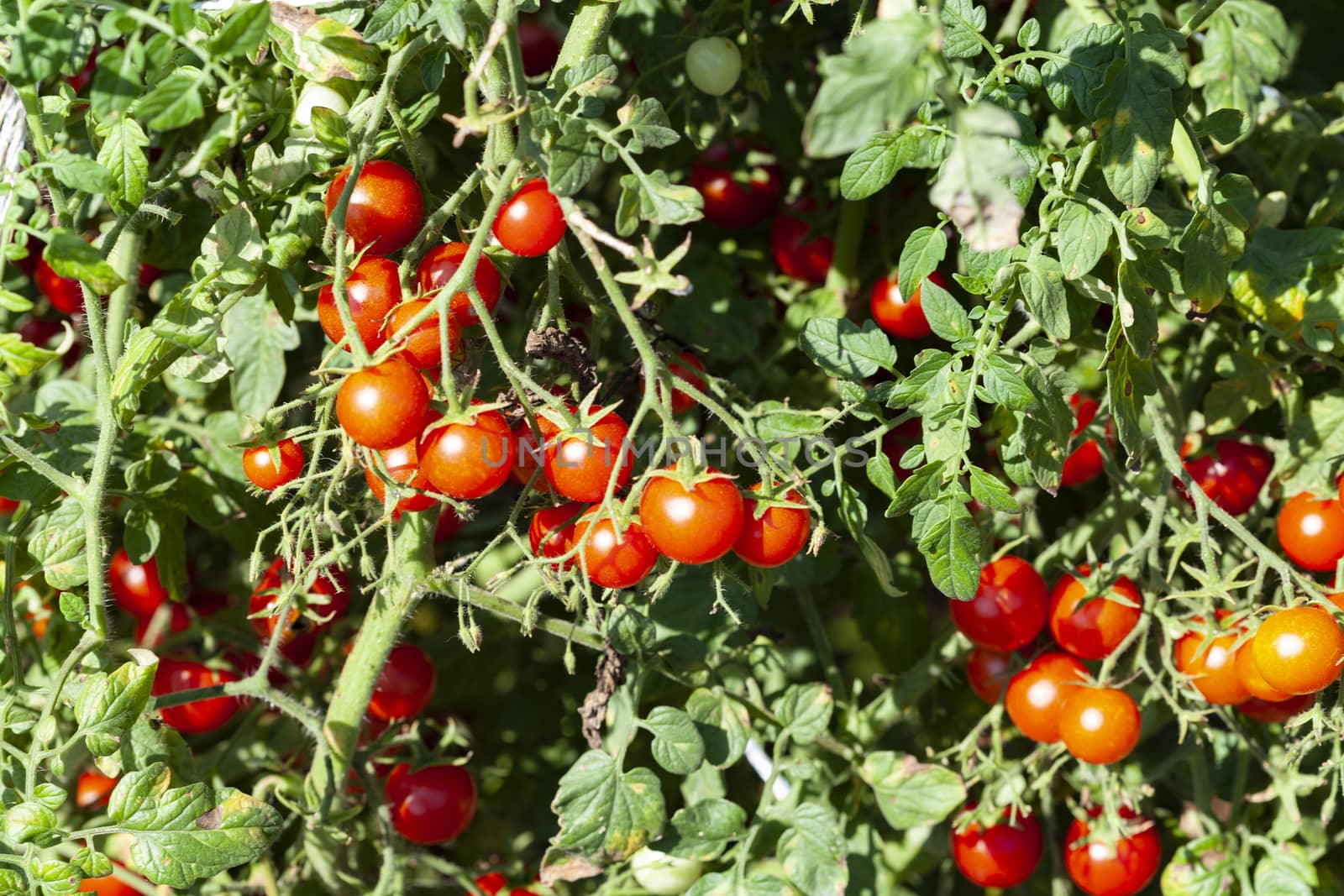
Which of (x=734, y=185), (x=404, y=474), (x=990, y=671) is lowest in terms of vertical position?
(x=990, y=671)

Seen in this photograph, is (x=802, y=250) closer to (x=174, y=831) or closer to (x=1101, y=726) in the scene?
(x=1101, y=726)

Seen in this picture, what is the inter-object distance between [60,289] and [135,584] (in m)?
0.34

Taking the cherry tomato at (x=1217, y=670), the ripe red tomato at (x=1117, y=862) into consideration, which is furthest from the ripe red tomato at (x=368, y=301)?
the ripe red tomato at (x=1117, y=862)

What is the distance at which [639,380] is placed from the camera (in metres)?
1.01

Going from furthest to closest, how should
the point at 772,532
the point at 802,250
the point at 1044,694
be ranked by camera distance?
the point at 802,250 → the point at 1044,694 → the point at 772,532

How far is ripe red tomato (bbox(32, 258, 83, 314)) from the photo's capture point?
51.4 inches

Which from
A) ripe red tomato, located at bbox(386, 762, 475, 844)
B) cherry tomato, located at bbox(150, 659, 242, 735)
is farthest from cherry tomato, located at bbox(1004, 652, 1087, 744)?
cherry tomato, located at bbox(150, 659, 242, 735)

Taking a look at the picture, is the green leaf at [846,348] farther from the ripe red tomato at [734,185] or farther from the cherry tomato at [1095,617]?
the ripe red tomato at [734,185]

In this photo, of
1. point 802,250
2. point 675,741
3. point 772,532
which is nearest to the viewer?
point 772,532

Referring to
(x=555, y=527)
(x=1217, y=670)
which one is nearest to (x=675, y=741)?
(x=555, y=527)

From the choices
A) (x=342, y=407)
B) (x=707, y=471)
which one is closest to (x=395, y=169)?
(x=342, y=407)

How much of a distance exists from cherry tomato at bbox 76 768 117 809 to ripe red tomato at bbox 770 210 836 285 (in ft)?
3.10

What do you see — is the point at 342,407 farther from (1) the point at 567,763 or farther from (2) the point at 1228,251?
(1) the point at 567,763

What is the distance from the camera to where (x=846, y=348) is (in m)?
0.92
